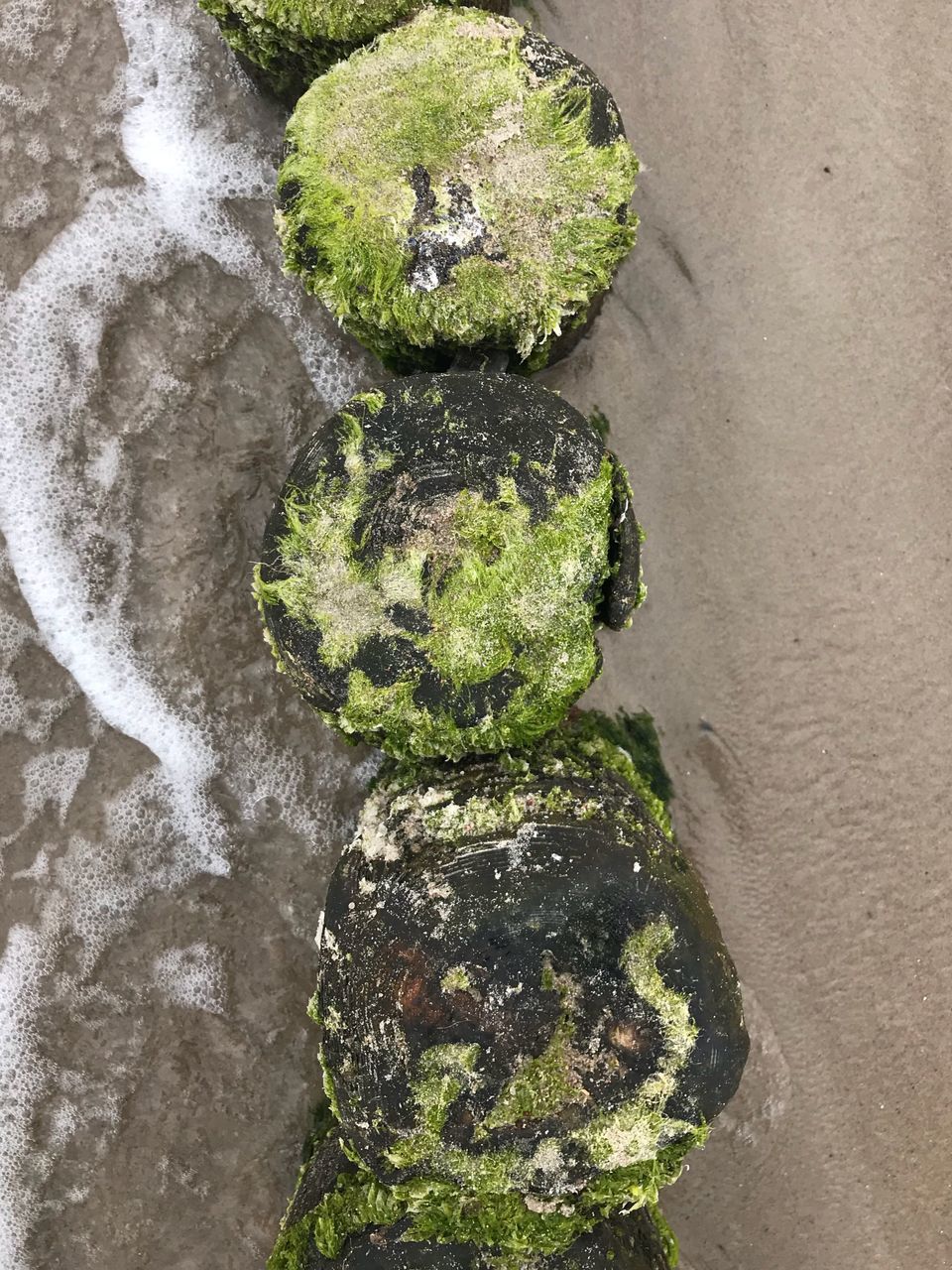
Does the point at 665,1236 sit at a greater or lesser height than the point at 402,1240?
lesser

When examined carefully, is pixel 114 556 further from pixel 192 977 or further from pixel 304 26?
pixel 304 26

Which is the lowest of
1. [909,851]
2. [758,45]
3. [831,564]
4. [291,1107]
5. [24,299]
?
[291,1107]

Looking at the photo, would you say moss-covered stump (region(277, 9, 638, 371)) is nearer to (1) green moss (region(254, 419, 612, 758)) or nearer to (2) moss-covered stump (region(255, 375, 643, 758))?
(2) moss-covered stump (region(255, 375, 643, 758))

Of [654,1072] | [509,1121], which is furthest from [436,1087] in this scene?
[654,1072]

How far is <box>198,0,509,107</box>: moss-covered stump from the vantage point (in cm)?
179

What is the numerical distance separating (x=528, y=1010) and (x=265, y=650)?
1.17m

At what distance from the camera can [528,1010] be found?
5.05 ft

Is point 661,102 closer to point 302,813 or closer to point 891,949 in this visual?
point 302,813

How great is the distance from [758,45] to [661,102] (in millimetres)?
275

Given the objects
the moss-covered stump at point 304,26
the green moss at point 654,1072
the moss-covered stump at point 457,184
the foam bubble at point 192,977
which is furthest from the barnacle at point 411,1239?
the moss-covered stump at point 304,26

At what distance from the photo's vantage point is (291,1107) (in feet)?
7.46

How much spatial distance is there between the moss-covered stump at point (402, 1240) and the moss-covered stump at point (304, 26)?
7.43 feet

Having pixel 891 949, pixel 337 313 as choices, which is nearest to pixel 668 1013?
pixel 891 949

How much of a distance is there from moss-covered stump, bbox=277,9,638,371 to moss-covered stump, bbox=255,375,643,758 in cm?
18
